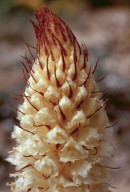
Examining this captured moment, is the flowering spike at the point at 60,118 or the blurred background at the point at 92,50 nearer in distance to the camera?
the flowering spike at the point at 60,118

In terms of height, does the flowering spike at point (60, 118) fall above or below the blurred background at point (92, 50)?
below

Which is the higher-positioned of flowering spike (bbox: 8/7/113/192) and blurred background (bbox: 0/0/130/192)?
blurred background (bbox: 0/0/130/192)

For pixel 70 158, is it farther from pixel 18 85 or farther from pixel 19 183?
pixel 18 85

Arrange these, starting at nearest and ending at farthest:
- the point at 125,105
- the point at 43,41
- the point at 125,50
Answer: the point at 43,41 → the point at 125,105 → the point at 125,50

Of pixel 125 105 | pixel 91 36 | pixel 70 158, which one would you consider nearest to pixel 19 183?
pixel 70 158
